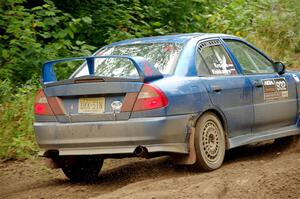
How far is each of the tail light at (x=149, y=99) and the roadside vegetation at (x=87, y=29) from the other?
9.14ft

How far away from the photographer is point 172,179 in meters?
6.35

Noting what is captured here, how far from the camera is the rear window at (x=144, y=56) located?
Result: 6829 millimetres

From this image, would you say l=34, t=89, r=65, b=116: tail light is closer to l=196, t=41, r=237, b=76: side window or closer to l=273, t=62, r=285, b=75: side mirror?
l=196, t=41, r=237, b=76: side window

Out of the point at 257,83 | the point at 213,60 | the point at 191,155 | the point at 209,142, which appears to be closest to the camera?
the point at 191,155

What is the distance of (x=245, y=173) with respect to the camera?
6.23 m

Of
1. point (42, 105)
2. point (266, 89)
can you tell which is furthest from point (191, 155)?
point (266, 89)

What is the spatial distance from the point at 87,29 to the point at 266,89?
5.65 meters

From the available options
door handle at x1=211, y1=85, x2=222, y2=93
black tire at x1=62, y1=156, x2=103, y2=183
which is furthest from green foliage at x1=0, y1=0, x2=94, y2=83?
door handle at x1=211, y1=85, x2=222, y2=93

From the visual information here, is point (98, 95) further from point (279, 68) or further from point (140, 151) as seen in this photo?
point (279, 68)

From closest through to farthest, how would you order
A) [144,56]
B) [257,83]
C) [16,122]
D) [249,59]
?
[144,56], [257,83], [249,59], [16,122]

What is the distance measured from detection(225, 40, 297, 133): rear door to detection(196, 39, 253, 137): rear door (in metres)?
0.18

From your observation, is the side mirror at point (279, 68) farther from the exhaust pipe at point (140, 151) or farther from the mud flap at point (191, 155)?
the exhaust pipe at point (140, 151)

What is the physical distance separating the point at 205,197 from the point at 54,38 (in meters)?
7.00

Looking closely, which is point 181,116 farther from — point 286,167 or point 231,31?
point 231,31
